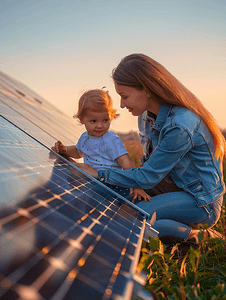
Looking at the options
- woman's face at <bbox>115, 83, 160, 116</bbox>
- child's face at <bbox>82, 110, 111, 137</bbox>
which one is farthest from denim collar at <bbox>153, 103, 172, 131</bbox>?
child's face at <bbox>82, 110, 111, 137</bbox>

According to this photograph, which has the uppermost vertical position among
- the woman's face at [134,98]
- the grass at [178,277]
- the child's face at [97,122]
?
the woman's face at [134,98]

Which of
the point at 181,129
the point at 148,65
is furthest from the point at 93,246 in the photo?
the point at 148,65

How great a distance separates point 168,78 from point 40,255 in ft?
8.22

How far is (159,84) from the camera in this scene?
2680 mm

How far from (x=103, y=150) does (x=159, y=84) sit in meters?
1.49

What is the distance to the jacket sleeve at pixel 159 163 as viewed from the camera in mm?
2424

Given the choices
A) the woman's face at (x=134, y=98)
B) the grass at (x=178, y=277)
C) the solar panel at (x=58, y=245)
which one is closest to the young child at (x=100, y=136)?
the woman's face at (x=134, y=98)

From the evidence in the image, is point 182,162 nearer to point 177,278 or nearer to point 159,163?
point 159,163

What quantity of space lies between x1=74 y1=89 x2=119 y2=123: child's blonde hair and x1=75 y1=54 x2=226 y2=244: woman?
793 mm

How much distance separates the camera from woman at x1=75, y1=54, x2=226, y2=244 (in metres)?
2.56

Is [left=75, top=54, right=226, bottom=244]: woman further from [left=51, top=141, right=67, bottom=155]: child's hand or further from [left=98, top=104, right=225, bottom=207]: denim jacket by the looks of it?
[left=51, top=141, right=67, bottom=155]: child's hand

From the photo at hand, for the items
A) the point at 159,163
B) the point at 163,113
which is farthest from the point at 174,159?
the point at 163,113

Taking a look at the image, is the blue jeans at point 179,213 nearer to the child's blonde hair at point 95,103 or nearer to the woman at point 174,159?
the woman at point 174,159

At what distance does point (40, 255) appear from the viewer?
698 mm
